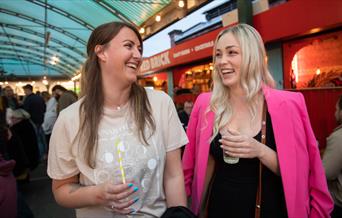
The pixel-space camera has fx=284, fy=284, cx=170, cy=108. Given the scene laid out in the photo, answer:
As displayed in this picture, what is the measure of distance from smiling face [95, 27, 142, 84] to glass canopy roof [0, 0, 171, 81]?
9.94 metres

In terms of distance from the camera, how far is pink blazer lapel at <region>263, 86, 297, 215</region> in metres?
1.56

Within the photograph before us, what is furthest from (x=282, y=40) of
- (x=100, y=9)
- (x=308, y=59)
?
(x=100, y=9)

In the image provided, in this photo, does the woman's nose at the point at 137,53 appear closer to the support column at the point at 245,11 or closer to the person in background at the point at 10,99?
the person in background at the point at 10,99

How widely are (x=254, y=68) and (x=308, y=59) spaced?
5.53m

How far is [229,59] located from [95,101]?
85 cm

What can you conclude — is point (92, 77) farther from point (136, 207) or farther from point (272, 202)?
point (272, 202)

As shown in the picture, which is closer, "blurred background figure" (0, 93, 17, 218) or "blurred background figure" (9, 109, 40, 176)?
"blurred background figure" (0, 93, 17, 218)

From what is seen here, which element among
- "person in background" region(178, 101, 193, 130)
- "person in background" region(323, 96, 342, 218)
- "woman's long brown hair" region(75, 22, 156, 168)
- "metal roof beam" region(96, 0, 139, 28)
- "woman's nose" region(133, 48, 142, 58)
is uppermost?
"metal roof beam" region(96, 0, 139, 28)

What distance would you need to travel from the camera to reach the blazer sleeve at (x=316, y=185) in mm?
1597

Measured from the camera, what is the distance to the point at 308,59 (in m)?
6.54

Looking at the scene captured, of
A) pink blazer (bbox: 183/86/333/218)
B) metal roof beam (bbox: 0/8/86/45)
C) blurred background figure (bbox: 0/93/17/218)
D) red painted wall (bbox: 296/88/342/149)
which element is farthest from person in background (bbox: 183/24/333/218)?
metal roof beam (bbox: 0/8/86/45)

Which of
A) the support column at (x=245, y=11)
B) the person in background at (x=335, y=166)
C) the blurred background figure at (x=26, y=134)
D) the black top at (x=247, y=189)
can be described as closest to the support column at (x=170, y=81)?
the support column at (x=245, y=11)

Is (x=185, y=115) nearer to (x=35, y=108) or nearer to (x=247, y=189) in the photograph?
(x=247, y=189)

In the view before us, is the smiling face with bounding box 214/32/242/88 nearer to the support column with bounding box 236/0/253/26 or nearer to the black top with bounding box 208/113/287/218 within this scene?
the black top with bounding box 208/113/287/218
